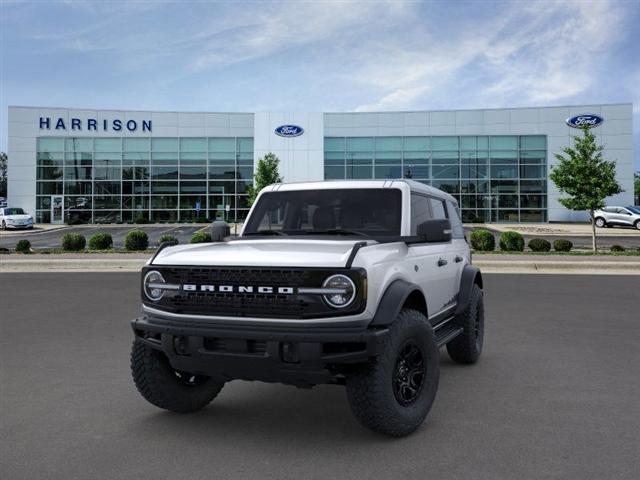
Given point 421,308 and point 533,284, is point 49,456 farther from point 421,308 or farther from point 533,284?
point 533,284

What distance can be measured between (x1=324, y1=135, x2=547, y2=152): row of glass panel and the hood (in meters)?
43.5

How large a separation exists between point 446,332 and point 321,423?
64.8 inches

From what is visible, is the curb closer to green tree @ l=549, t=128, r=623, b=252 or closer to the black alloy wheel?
green tree @ l=549, t=128, r=623, b=252

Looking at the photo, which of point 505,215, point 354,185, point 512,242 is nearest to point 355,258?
point 354,185

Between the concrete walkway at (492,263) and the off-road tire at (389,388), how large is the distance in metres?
13.9

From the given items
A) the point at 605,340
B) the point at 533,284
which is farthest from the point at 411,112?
the point at 605,340

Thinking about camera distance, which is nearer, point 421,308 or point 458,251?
point 421,308

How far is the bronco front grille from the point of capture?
358 cm

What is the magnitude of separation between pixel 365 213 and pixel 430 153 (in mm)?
43372

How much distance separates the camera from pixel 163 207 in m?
48.0

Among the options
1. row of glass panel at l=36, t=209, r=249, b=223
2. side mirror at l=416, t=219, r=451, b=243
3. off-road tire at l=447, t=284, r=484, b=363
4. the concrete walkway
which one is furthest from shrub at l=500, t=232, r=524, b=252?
row of glass panel at l=36, t=209, r=249, b=223

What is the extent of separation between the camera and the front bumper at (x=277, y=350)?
349cm

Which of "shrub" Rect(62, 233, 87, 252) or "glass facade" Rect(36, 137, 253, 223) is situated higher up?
"glass facade" Rect(36, 137, 253, 223)

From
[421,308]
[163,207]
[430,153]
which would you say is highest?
[430,153]
